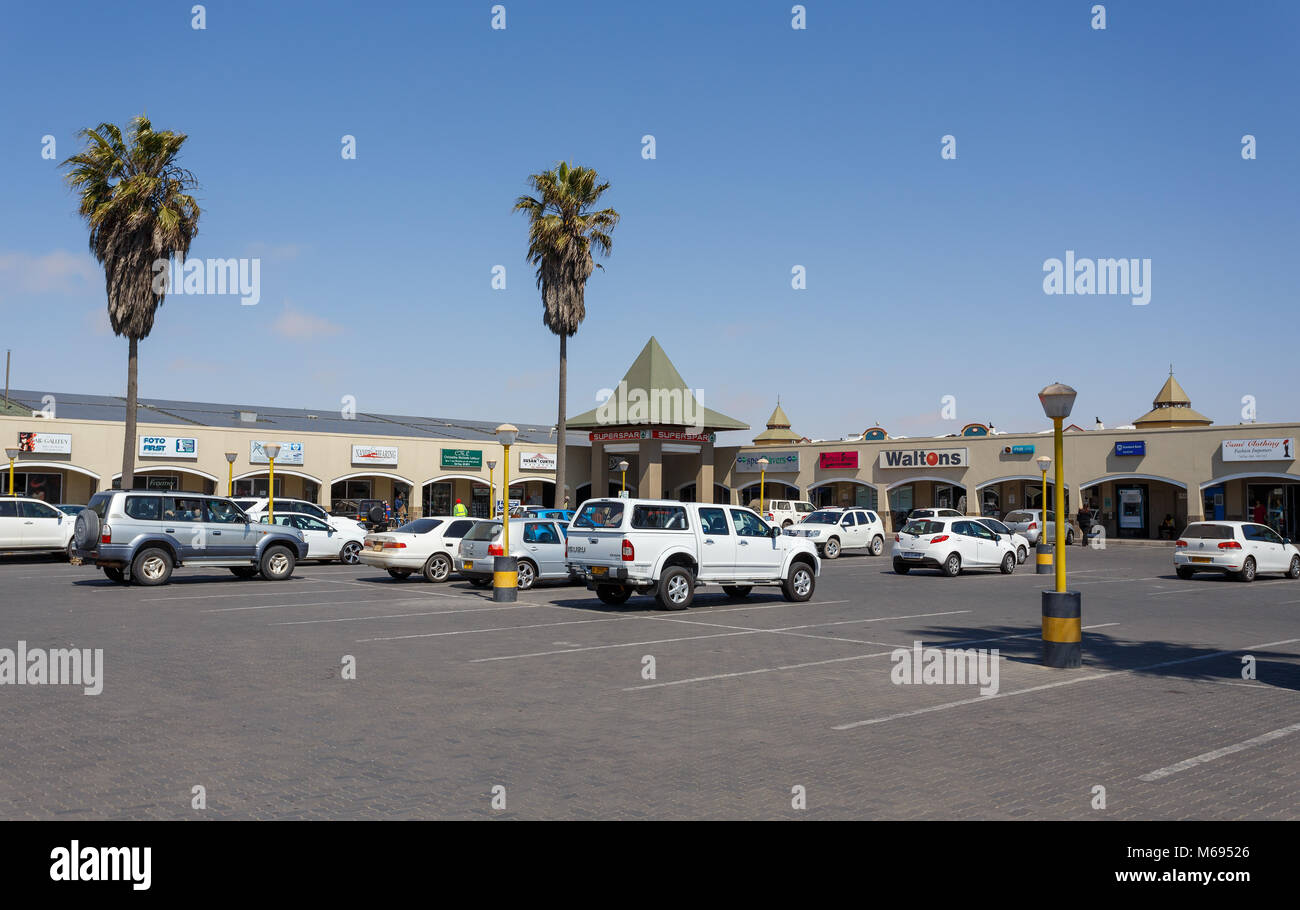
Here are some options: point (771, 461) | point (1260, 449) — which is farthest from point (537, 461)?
point (1260, 449)

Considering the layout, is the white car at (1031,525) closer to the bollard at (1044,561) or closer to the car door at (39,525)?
the bollard at (1044,561)

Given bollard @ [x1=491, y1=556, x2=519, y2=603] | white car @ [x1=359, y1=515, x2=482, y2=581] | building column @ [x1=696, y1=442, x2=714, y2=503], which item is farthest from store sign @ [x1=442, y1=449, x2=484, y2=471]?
bollard @ [x1=491, y1=556, x2=519, y2=603]

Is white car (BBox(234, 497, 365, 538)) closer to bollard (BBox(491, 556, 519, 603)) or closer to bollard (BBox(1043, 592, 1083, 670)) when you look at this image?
bollard (BBox(491, 556, 519, 603))

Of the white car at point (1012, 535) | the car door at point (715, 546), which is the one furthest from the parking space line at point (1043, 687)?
the white car at point (1012, 535)

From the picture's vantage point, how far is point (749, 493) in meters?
61.2

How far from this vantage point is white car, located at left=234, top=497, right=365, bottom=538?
29.7 meters

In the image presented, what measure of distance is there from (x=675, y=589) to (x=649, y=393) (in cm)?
3844

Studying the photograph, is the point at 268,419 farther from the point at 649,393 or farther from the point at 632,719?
the point at 632,719

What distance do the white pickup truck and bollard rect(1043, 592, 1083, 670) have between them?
6.82m

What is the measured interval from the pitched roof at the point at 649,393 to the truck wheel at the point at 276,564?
32583mm

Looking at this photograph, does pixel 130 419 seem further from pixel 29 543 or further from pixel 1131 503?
pixel 1131 503

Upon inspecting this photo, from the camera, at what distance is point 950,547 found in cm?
2778

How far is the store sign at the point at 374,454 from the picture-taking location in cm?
4991

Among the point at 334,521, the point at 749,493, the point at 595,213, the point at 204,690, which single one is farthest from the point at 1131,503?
the point at 204,690
